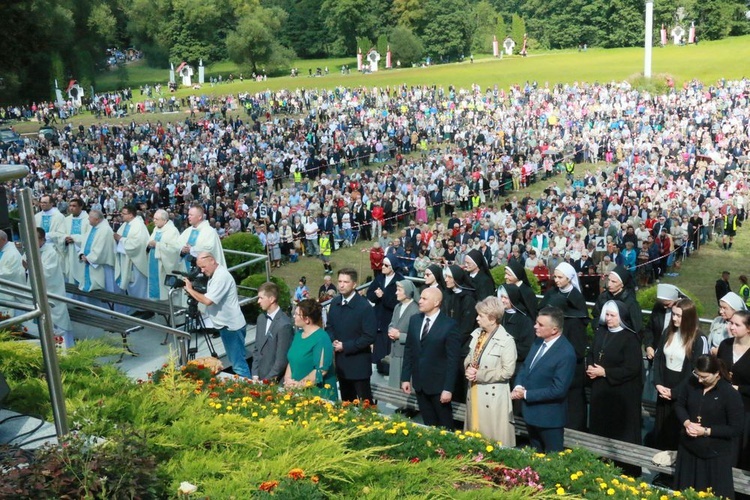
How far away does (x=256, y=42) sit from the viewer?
75.5 m

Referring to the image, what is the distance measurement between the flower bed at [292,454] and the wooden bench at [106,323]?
2250 mm

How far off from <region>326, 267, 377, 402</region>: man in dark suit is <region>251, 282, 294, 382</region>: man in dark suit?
50cm

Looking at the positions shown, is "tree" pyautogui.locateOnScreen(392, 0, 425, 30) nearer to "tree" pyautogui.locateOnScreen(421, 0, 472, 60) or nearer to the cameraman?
"tree" pyautogui.locateOnScreen(421, 0, 472, 60)

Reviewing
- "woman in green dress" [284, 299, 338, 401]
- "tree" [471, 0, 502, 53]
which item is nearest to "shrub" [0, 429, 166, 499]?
"woman in green dress" [284, 299, 338, 401]

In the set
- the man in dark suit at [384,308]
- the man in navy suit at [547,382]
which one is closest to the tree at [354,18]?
the man in dark suit at [384,308]

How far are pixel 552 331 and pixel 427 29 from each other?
7842 centimetres

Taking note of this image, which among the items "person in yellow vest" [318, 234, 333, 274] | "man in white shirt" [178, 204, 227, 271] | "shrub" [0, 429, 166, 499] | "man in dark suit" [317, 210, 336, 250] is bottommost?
"person in yellow vest" [318, 234, 333, 274]

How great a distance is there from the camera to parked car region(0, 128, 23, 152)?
41.2 metres

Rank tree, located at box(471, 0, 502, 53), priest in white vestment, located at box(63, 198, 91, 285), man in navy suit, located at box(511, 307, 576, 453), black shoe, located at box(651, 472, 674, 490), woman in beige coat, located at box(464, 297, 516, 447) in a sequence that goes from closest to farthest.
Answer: man in navy suit, located at box(511, 307, 576, 453) < black shoe, located at box(651, 472, 674, 490) < woman in beige coat, located at box(464, 297, 516, 447) < priest in white vestment, located at box(63, 198, 91, 285) < tree, located at box(471, 0, 502, 53)

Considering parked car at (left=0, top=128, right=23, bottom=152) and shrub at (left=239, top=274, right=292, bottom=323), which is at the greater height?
parked car at (left=0, top=128, right=23, bottom=152)

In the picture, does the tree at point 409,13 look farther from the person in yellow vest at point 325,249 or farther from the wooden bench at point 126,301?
the wooden bench at point 126,301

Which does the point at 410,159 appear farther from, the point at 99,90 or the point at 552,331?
the point at 99,90

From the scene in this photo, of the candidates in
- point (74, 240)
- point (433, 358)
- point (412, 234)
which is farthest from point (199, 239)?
point (412, 234)

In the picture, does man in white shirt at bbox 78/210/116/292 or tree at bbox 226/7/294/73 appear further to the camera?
tree at bbox 226/7/294/73
